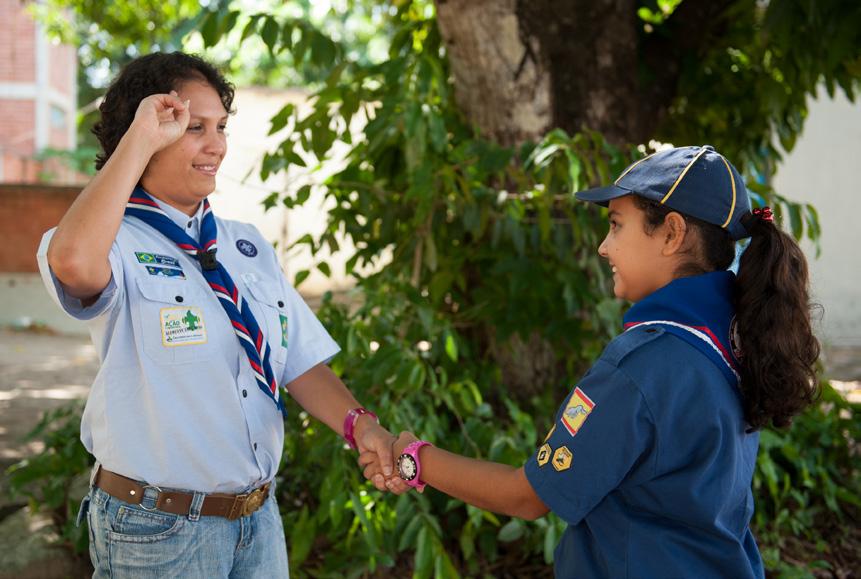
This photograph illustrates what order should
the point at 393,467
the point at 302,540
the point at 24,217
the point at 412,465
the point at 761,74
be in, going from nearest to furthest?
the point at 412,465
the point at 393,467
the point at 302,540
the point at 761,74
the point at 24,217

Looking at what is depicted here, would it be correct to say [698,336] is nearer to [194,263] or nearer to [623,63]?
[194,263]

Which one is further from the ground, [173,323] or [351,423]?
[173,323]

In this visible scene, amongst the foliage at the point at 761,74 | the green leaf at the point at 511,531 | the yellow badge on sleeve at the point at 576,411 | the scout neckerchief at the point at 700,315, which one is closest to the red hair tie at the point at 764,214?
the scout neckerchief at the point at 700,315

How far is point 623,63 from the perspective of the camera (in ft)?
14.8

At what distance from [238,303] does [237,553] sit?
0.58 metres

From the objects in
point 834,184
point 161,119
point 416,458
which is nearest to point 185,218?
point 161,119

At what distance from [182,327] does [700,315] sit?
1086 millimetres

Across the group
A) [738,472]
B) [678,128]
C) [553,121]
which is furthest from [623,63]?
[738,472]

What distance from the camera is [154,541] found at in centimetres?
203

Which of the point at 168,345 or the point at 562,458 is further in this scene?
the point at 168,345

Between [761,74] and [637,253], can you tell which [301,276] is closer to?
[637,253]

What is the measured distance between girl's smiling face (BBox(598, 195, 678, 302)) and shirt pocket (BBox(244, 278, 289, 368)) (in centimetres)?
83

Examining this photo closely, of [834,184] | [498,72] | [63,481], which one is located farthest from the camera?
[834,184]

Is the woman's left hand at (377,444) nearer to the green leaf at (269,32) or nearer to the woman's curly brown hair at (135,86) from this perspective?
the woman's curly brown hair at (135,86)
